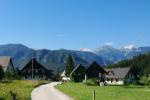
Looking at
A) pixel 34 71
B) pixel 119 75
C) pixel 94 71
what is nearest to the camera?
pixel 94 71

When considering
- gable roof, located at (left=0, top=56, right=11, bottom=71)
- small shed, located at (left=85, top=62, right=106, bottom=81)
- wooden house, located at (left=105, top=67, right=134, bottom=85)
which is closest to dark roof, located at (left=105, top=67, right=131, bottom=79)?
wooden house, located at (left=105, top=67, right=134, bottom=85)

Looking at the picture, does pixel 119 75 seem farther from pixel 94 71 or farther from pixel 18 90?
pixel 18 90

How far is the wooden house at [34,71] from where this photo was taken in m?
138

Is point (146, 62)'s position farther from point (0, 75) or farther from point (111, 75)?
point (0, 75)

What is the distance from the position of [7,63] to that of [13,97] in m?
97.7

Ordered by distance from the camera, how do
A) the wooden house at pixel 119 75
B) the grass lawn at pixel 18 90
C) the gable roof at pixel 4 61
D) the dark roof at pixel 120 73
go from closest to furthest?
the grass lawn at pixel 18 90 → the wooden house at pixel 119 75 → the gable roof at pixel 4 61 → the dark roof at pixel 120 73

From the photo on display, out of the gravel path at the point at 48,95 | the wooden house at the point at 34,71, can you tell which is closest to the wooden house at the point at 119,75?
the wooden house at the point at 34,71

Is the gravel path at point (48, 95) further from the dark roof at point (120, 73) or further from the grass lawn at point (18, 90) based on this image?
the dark roof at point (120, 73)

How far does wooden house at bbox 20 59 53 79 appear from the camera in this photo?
138 metres

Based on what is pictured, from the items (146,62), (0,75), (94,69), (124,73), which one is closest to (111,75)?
(124,73)

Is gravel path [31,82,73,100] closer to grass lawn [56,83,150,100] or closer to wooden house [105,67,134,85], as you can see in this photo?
grass lawn [56,83,150,100]

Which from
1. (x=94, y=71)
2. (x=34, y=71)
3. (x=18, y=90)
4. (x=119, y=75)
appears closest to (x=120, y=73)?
(x=119, y=75)

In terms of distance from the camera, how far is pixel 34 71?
14062cm

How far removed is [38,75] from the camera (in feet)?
470
